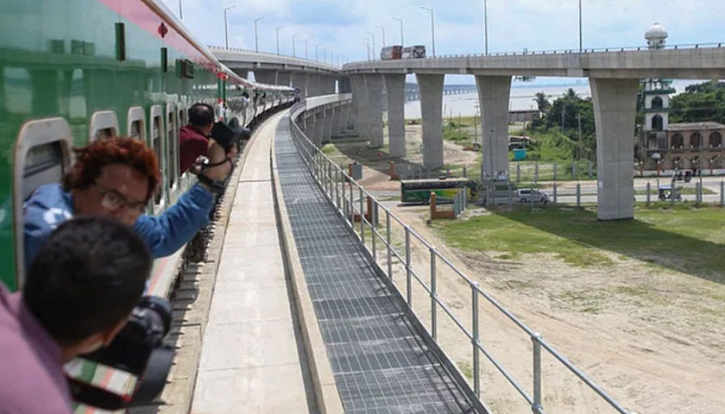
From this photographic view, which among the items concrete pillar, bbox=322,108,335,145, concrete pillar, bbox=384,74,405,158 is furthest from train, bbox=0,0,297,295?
concrete pillar, bbox=322,108,335,145

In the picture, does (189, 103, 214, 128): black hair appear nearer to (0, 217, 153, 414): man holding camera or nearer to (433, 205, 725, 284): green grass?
(0, 217, 153, 414): man holding camera

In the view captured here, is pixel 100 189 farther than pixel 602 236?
No

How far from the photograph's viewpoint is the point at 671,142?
69500 mm

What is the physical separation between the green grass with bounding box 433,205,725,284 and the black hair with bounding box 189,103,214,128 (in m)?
23.3

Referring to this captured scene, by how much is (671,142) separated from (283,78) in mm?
40864

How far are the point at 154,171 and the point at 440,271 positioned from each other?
2500 cm

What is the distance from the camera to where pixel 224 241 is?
13.8 meters

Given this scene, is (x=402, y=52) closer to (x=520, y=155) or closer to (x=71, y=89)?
(x=520, y=155)

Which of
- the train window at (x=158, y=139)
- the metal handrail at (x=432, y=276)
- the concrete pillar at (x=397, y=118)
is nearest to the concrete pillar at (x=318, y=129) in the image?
the concrete pillar at (x=397, y=118)

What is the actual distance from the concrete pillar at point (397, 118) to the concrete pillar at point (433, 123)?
11.4m

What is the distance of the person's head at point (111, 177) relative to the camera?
2.75 metres

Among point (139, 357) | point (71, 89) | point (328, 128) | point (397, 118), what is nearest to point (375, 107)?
point (328, 128)

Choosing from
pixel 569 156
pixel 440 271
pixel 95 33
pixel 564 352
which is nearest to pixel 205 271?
pixel 95 33

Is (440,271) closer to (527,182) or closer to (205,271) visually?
(205,271)
